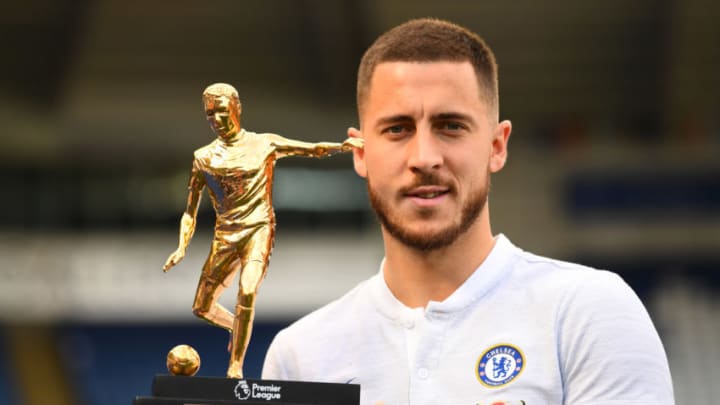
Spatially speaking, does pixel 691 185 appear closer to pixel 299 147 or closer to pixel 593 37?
pixel 593 37

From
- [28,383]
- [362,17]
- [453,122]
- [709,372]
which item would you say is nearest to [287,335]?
[453,122]

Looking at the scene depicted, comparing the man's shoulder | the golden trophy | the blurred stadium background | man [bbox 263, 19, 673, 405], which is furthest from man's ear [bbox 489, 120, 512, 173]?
the blurred stadium background

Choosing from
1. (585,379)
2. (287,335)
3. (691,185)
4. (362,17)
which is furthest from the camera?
(691,185)

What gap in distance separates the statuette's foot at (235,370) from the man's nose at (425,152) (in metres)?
0.37

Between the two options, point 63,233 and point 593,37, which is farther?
point 63,233

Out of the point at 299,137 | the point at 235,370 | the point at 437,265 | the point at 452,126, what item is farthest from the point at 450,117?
the point at 299,137

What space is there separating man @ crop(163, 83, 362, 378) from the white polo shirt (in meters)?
0.21

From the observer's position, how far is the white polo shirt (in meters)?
1.45

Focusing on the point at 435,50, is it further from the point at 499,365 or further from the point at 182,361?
the point at 182,361

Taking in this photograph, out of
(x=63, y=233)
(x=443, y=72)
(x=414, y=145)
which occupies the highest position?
(x=63, y=233)

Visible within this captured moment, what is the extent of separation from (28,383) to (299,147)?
Answer: 935 cm

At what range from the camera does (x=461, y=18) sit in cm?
939

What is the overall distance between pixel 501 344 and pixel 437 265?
164mm

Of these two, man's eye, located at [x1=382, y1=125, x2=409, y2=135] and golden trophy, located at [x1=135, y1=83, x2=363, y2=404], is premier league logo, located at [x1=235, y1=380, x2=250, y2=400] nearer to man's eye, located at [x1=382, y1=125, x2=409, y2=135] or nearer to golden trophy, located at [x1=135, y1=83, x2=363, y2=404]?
golden trophy, located at [x1=135, y1=83, x2=363, y2=404]
